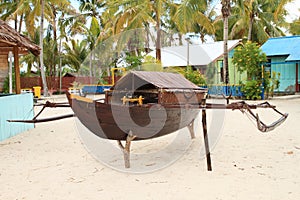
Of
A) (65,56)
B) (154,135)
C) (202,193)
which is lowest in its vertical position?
(202,193)

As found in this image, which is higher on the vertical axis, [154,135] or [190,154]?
[154,135]

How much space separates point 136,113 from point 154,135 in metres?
0.63

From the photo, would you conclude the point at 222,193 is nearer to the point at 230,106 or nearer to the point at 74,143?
the point at 230,106

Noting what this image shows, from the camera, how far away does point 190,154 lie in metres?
5.61

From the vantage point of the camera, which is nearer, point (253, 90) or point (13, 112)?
point (13, 112)

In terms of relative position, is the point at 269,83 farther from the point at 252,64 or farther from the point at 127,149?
the point at 127,149

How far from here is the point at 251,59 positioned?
1493cm

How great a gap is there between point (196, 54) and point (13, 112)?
16.9 meters

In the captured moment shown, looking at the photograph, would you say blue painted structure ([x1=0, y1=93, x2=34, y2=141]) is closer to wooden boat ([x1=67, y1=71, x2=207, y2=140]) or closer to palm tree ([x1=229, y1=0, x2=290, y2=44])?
wooden boat ([x1=67, y1=71, x2=207, y2=140])

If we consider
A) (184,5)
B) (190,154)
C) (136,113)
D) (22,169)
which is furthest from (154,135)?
(184,5)

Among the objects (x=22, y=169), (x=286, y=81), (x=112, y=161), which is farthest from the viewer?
(x=286, y=81)

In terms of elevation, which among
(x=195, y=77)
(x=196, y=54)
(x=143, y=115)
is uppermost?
(x=196, y=54)

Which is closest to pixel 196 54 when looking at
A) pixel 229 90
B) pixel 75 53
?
pixel 229 90

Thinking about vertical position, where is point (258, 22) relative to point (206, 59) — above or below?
above
